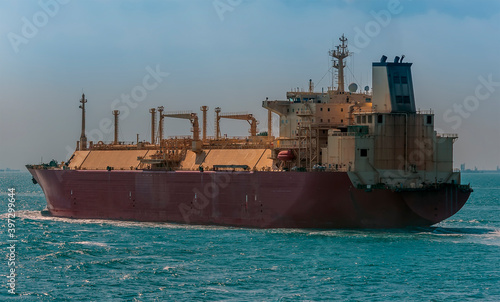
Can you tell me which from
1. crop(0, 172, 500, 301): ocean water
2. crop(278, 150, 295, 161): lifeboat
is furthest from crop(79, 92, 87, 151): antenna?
crop(278, 150, 295, 161): lifeboat

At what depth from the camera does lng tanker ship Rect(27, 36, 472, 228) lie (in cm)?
4247

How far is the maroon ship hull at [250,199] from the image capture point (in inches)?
1663

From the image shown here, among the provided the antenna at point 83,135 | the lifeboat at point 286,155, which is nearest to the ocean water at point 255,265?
the lifeboat at point 286,155

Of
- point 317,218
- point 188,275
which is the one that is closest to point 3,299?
point 188,275

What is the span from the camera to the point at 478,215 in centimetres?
6319

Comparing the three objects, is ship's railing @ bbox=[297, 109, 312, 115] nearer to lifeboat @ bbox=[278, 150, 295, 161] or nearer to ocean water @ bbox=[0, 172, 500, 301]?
lifeboat @ bbox=[278, 150, 295, 161]

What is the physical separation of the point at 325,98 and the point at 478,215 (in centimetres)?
2242

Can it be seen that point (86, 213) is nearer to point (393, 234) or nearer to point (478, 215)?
point (393, 234)

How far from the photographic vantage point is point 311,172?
43.0 meters

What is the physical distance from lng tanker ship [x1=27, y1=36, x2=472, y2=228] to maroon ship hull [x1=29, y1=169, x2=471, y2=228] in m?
0.06

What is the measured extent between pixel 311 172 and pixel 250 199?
536 cm

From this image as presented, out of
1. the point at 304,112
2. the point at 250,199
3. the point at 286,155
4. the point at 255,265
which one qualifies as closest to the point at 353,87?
the point at 304,112

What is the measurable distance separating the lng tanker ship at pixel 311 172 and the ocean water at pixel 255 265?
1.49 metres

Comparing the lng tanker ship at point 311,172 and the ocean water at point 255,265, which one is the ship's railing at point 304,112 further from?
the ocean water at point 255,265
